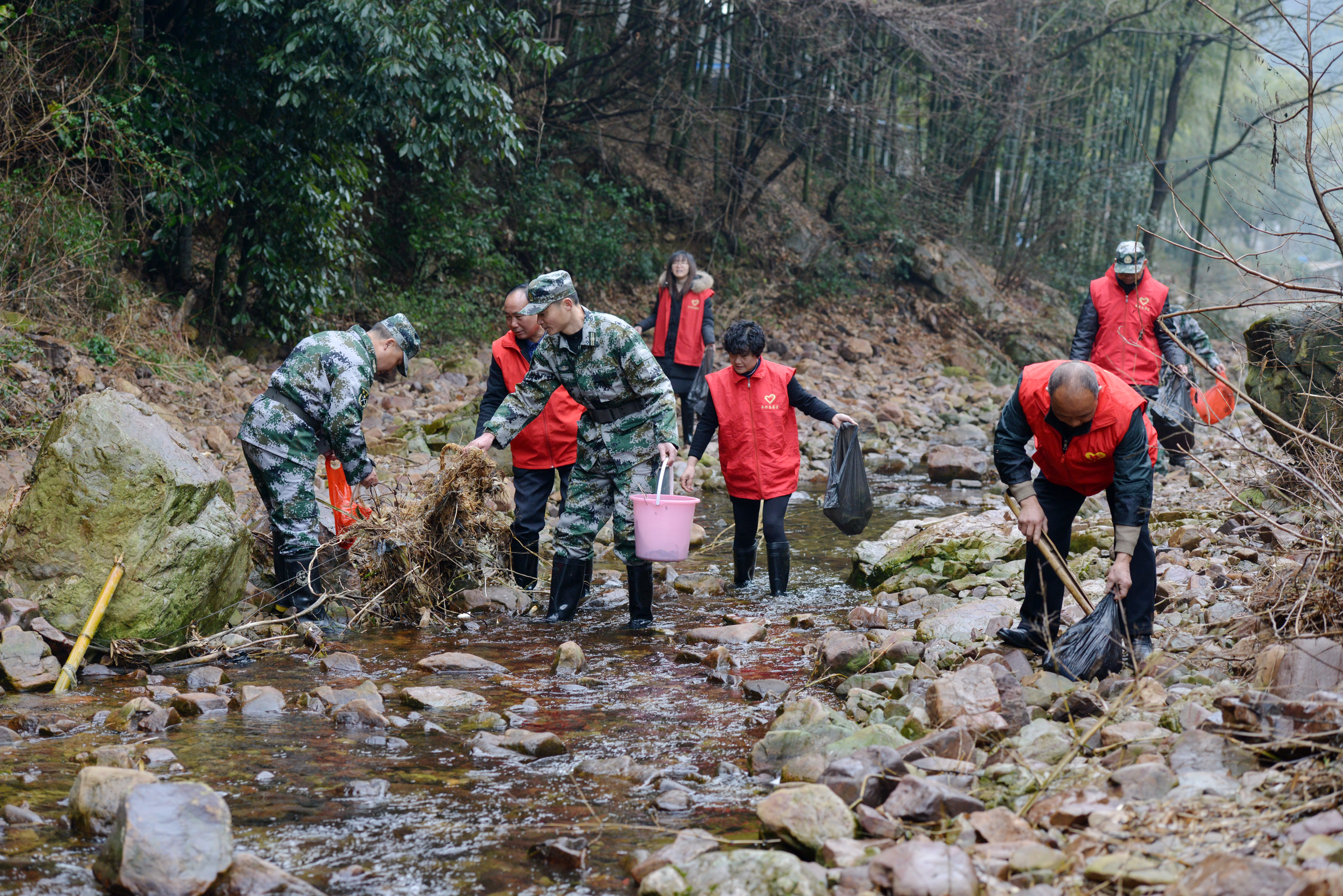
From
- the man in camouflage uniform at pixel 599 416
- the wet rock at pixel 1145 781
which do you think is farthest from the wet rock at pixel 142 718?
the wet rock at pixel 1145 781

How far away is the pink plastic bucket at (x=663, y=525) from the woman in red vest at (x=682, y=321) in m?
4.86

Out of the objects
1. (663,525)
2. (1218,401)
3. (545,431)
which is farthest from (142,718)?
(1218,401)

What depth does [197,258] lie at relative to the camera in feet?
38.8

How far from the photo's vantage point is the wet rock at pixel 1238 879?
2.29 meters

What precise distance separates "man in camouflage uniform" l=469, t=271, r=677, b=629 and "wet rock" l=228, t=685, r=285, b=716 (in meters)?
1.66

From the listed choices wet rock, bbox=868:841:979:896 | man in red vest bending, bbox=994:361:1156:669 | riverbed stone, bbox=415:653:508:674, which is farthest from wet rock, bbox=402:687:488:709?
man in red vest bending, bbox=994:361:1156:669

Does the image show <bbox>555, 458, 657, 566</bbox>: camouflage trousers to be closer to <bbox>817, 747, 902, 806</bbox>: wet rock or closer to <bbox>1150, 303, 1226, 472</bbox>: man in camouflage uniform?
<bbox>817, 747, 902, 806</bbox>: wet rock

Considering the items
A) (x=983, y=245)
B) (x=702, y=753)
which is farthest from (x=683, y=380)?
(x=983, y=245)

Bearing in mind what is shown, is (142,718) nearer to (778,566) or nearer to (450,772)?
(450,772)

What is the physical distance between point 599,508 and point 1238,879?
3748 millimetres

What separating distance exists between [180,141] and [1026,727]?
32.2 feet

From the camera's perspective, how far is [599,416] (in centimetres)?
546

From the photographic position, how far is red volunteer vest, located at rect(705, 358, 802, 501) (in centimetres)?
621

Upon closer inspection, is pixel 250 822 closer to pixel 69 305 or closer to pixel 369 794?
pixel 369 794
